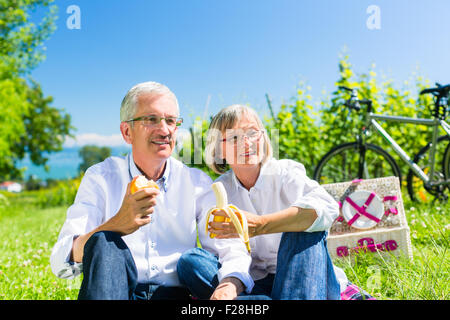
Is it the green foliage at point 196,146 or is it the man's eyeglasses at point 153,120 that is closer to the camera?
the man's eyeglasses at point 153,120

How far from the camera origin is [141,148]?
6.02ft

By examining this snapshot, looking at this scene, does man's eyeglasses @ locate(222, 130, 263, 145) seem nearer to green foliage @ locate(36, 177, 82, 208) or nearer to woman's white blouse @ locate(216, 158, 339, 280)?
woman's white blouse @ locate(216, 158, 339, 280)

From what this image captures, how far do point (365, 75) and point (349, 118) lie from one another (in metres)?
0.77

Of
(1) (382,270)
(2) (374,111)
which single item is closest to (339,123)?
(2) (374,111)

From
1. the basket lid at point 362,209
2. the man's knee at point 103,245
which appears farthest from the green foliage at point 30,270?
the basket lid at point 362,209

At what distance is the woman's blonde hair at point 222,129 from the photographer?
1.86 meters

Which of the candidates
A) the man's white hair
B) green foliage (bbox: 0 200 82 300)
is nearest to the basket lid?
the man's white hair

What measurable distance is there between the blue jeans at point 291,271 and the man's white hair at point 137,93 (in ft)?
2.26

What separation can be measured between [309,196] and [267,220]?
9.4 inches

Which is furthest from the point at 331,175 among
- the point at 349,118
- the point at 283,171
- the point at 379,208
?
the point at 283,171

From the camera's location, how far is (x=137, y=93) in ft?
5.99

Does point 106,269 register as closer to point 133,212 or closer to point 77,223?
point 133,212

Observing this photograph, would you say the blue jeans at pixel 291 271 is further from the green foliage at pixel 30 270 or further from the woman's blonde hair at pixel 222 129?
the green foliage at pixel 30 270
